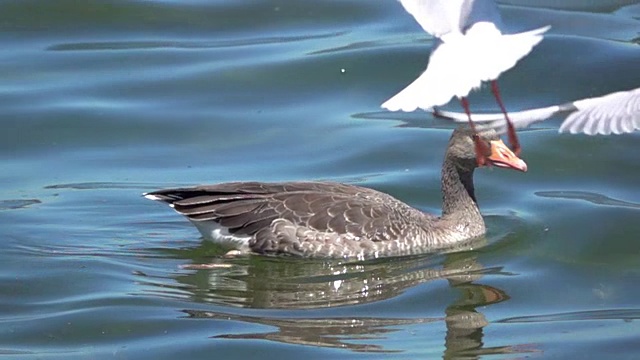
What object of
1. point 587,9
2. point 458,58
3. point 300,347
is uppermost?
point 587,9

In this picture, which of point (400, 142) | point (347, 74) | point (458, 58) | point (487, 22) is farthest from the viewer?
point (347, 74)

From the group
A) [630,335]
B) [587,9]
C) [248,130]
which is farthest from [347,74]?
[630,335]

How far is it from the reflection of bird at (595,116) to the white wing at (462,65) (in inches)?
13.6

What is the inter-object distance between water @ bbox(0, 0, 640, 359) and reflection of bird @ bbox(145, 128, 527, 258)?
192 millimetres

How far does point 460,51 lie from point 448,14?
22.8 inches

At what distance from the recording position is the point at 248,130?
48.8 ft

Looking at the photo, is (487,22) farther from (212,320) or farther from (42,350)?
(42,350)

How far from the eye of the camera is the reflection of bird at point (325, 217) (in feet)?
38.9

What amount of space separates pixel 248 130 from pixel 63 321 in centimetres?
495

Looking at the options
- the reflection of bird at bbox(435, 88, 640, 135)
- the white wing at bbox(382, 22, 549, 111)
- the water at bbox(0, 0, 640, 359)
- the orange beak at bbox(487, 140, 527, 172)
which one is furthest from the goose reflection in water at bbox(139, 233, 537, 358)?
the white wing at bbox(382, 22, 549, 111)

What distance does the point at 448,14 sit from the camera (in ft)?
30.1

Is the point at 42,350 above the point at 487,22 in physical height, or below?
below

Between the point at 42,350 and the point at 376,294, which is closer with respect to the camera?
the point at 42,350

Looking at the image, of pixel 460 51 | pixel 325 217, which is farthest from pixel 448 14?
pixel 325 217
